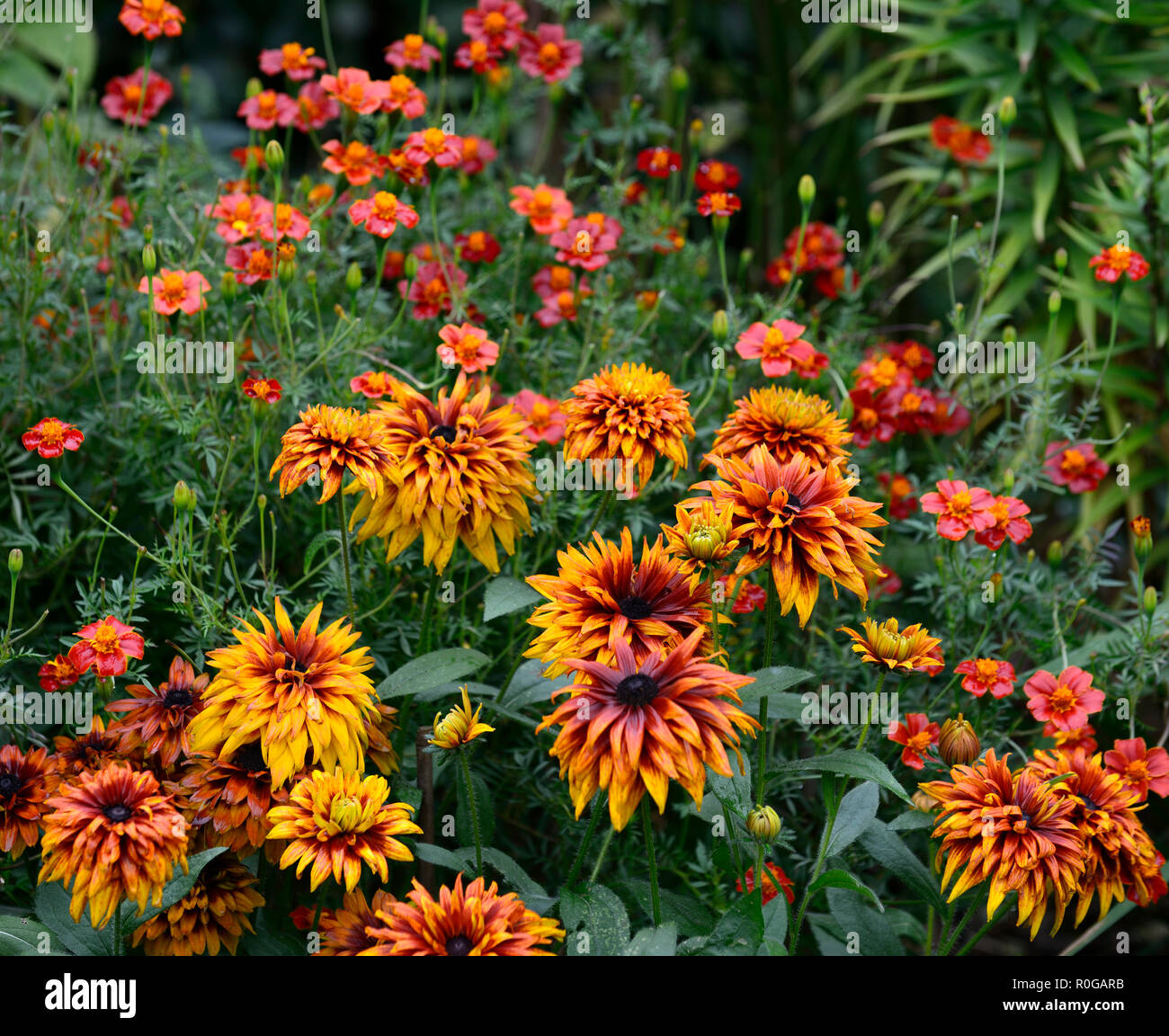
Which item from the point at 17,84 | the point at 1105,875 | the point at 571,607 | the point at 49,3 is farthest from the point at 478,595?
the point at 17,84

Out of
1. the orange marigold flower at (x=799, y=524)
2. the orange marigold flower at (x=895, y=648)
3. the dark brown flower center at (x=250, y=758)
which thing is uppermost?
the orange marigold flower at (x=799, y=524)

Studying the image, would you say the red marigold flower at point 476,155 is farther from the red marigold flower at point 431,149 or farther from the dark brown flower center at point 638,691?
the dark brown flower center at point 638,691

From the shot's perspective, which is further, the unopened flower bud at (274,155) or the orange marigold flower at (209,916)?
the unopened flower bud at (274,155)

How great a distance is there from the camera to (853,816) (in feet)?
3.91

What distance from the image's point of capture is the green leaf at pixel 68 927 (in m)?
1.06

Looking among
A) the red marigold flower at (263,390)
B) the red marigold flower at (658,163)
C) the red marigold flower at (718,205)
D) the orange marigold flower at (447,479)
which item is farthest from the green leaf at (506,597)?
the red marigold flower at (658,163)

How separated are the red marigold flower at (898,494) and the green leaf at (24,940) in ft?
3.67

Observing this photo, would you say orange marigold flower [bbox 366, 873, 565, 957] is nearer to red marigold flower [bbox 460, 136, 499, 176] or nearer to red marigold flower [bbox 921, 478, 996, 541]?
red marigold flower [bbox 921, 478, 996, 541]

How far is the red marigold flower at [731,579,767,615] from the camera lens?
1353 mm

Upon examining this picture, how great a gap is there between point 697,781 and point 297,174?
7.70 feet

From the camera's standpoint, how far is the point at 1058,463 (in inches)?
65.5

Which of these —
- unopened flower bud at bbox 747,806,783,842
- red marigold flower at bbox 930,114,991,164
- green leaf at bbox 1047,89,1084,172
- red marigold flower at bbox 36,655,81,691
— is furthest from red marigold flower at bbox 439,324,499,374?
green leaf at bbox 1047,89,1084,172

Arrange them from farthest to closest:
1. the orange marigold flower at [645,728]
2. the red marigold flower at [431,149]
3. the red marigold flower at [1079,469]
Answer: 1. the red marigold flower at [1079,469]
2. the red marigold flower at [431,149]
3. the orange marigold flower at [645,728]

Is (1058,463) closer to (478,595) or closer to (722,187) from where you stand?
(722,187)
